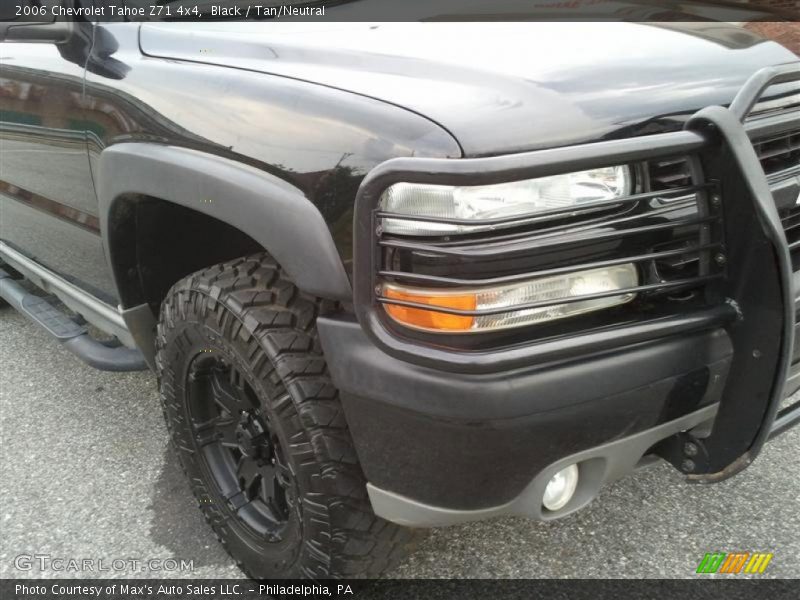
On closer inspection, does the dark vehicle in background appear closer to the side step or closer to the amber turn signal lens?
the amber turn signal lens

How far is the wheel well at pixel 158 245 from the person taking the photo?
2.07 metres

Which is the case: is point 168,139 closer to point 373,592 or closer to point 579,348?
point 579,348

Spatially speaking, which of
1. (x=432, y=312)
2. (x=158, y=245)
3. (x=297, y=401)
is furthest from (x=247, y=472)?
(x=432, y=312)

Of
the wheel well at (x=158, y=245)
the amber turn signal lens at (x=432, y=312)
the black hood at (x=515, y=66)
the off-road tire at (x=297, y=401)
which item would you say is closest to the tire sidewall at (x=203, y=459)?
the off-road tire at (x=297, y=401)

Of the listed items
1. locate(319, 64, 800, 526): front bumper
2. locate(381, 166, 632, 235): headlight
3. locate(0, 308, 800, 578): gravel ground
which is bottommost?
locate(0, 308, 800, 578): gravel ground

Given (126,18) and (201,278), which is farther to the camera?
(126,18)

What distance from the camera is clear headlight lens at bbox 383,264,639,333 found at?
1.28 m

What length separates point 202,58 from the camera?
72.2 inches

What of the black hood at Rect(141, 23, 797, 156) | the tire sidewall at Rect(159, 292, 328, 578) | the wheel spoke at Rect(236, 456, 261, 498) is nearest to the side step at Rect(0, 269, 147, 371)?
the tire sidewall at Rect(159, 292, 328, 578)

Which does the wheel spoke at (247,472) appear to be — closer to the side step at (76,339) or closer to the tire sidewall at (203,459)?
the tire sidewall at (203,459)

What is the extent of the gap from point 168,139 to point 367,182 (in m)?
0.77

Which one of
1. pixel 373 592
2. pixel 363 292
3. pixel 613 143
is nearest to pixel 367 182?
pixel 363 292

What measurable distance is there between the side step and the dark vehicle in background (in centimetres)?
66

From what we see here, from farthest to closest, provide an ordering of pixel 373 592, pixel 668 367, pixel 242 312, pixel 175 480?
pixel 175 480 < pixel 373 592 < pixel 242 312 < pixel 668 367
